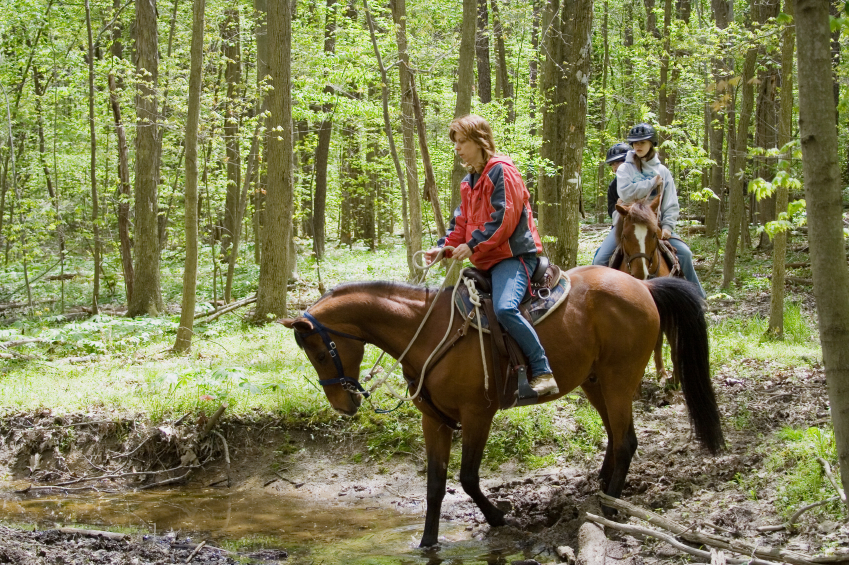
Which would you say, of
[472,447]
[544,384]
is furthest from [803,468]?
[472,447]

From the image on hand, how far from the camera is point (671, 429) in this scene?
6777mm

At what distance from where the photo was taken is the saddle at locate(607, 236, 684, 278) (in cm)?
705

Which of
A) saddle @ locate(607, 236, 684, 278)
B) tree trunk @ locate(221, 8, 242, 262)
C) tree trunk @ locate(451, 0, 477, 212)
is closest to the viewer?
saddle @ locate(607, 236, 684, 278)

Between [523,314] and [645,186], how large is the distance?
315 cm

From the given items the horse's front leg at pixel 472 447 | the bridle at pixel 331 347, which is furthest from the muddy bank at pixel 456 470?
the bridle at pixel 331 347

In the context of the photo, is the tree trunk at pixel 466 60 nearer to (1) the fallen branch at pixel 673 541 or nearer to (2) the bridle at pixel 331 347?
(2) the bridle at pixel 331 347

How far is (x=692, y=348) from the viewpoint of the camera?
564 centimetres

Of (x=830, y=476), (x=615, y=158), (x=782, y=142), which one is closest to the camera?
(x=830, y=476)

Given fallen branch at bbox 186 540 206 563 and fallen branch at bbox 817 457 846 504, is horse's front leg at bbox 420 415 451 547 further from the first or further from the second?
fallen branch at bbox 817 457 846 504

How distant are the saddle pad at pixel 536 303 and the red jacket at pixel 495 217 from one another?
308 mm

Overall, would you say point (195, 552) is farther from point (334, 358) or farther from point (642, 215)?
point (642, 215)

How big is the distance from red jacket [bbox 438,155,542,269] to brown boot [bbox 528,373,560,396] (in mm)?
950

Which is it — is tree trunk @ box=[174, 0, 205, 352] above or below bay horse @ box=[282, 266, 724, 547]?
above

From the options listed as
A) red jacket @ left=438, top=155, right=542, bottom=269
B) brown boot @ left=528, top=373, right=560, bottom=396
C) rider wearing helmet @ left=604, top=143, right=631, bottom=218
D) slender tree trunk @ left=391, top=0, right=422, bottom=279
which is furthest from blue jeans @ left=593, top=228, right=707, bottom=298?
slender tree trunk @ left=391, top=0, right=422, bottom=279
